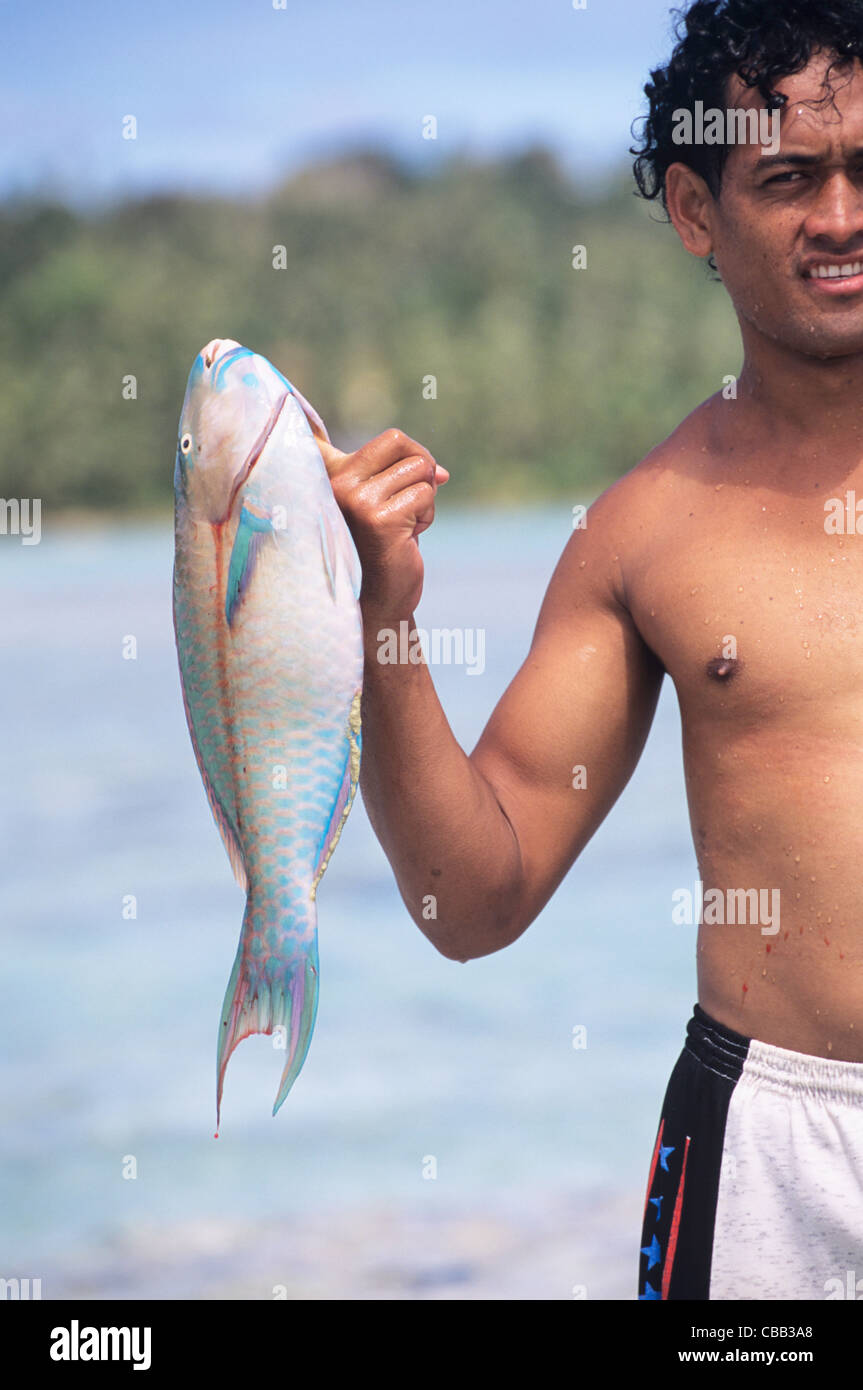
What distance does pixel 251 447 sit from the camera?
136cm

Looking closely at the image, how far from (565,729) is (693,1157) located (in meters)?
0.52

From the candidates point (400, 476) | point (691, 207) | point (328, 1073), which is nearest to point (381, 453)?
→ point (400, 476)

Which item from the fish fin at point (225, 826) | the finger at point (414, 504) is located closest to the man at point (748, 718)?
the finger at point (414, 504)

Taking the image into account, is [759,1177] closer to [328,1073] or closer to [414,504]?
[414,504]

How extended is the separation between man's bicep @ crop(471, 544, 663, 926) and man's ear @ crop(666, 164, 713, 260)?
1.40 feet

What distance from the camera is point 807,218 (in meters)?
1.70

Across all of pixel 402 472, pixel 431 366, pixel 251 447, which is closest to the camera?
pixel 251 447

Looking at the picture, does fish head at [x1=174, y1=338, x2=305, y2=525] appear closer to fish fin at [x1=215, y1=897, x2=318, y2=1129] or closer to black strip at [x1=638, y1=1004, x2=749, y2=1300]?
fish fin at [x1=215, y1=897, x2=318, y2=1129]

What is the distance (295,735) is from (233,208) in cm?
3908

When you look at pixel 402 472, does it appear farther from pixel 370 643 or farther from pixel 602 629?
pixel 602 629

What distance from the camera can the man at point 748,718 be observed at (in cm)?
171

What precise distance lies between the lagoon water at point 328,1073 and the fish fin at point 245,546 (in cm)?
44

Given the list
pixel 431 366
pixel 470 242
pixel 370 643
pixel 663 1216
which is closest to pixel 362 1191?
pixel 663 1216

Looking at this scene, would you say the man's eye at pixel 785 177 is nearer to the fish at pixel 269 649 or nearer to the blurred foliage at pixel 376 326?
the fish at pixel 269 649
